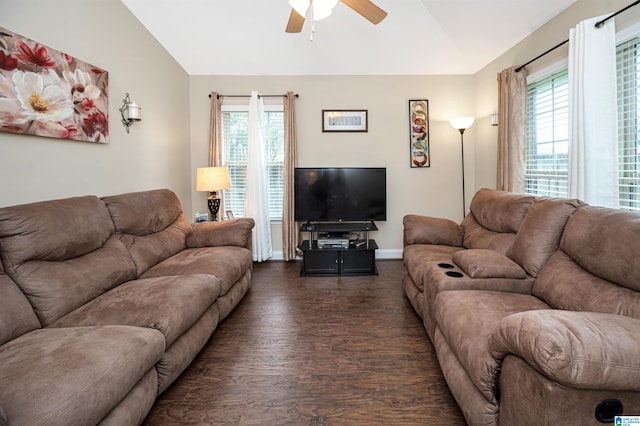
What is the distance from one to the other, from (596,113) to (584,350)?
2.23m

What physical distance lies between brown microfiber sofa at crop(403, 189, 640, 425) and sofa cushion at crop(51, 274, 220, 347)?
154 cm

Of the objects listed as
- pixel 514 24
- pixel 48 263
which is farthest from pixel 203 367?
pixel 514 24

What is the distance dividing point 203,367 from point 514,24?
423cm

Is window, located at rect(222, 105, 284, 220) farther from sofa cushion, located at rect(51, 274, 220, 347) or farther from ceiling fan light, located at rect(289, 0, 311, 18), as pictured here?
ceiling fan light, located at rect(289, 0, 311, 18)

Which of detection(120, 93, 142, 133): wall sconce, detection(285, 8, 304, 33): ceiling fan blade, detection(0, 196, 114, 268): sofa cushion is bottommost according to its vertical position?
detection(0, 196, 114, 268): sofa cushion

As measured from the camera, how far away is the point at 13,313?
1693mm

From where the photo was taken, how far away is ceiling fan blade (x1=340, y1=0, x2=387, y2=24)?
2.33 m

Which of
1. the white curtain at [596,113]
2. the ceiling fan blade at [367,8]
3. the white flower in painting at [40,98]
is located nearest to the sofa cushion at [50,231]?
the white flower in painting at [40,98]

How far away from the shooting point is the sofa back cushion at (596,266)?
157 cm

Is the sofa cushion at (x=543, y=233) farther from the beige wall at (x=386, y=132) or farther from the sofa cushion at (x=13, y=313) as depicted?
the sofa cushion at (x=13, y=313)

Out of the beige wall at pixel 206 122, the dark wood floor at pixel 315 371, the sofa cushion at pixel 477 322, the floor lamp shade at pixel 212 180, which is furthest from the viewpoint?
the floor lamp shade at pixel 212 180

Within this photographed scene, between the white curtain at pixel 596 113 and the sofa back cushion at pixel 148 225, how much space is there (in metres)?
3.53

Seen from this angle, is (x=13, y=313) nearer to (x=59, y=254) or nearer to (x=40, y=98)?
(x=59, y=254)

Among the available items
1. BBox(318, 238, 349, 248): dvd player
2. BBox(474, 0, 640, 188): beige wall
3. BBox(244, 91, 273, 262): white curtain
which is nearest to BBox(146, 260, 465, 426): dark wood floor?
BBox(318, 238, 349, 248): dvd player
